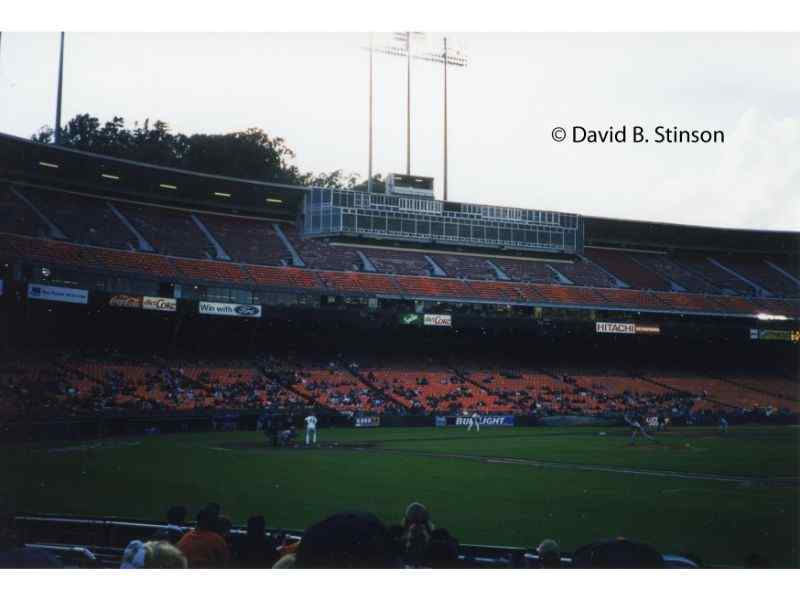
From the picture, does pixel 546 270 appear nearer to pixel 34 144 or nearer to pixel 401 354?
pixel 401 354

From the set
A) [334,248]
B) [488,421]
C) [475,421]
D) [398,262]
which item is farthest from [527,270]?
[475,421]

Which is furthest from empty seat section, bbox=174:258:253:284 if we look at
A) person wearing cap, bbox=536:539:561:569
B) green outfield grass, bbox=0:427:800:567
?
person wearing cap, bbox=536:539:561:569

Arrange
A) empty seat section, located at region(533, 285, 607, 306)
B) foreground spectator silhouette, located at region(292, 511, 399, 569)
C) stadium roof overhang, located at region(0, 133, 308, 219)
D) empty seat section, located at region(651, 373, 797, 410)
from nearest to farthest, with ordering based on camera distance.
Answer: foreground spectator silhouette, located at region(292, 511, 399, 569) < stadium roof overhang, located at region(0, 133, 308, 219) < empty seat section, located at region(651, 373, 797, 410) < empty seat section, located at region(533, 285, 607, 306)

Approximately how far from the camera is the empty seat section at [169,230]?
46.6 metres

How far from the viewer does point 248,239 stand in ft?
169

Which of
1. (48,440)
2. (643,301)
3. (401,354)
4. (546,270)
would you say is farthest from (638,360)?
(48,440)

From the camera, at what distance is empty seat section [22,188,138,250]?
1679 inches

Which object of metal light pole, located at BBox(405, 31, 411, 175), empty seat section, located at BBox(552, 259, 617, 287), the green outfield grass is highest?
metal light pole, located at BBox(405, 31, 411, 175)

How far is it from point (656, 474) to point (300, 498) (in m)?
10.8

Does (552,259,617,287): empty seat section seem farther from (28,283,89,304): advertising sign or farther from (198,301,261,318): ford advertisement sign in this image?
(28,283,89,304): advertising sign

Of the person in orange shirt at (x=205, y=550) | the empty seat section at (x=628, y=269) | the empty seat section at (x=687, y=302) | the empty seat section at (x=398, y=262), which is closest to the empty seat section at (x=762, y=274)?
the empty seat section at (x=687, y=302)

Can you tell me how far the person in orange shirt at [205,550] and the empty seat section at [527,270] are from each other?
154ft

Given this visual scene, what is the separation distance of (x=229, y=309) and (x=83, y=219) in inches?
369

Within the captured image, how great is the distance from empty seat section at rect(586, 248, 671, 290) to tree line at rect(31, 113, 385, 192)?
102 feet
